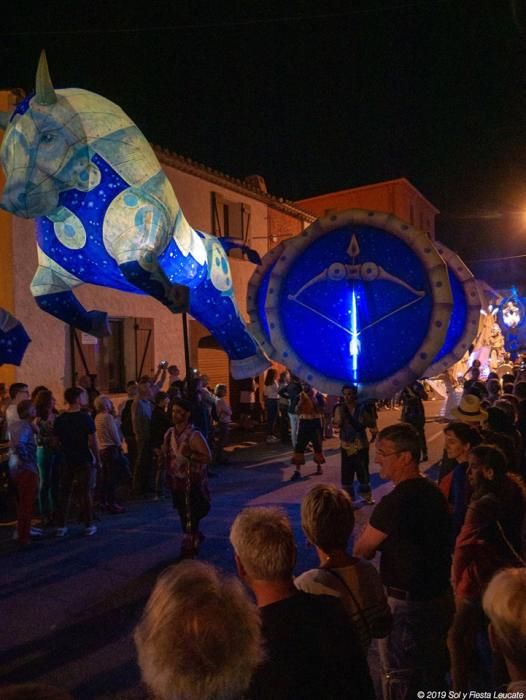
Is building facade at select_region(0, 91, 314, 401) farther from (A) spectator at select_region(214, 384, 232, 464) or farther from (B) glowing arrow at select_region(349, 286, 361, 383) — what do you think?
(B) glowing arrow at select_region(349, 286, 361, 383)

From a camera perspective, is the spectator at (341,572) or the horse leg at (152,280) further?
the horse leg at (152,280)

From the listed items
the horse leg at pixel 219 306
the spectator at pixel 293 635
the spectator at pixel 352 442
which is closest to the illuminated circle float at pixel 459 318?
the spectator at pixel 352 442

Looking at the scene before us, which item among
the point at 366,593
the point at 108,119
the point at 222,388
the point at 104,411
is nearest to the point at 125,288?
the point at 104,411

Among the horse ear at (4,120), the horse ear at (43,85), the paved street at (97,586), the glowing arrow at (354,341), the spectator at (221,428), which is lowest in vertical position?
the paved street at (97,586)

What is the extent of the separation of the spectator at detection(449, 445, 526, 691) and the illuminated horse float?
174 inches

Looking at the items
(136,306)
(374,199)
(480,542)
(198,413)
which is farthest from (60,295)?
(374,199)

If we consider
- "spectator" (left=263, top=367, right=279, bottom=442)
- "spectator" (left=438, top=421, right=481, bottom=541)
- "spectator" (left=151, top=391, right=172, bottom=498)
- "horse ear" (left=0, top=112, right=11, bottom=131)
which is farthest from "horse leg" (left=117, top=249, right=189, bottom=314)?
"spectator" (left=263, top=367, right=279, bottom=442)

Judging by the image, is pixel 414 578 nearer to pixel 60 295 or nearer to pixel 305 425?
pixel 60 295

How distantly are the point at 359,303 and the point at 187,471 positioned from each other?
8.23 ft

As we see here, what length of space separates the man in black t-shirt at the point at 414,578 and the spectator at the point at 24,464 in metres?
4.46

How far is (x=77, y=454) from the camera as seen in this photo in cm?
649

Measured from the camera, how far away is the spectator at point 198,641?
1302mm

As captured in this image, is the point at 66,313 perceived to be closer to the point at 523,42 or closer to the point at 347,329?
the point at 347,329

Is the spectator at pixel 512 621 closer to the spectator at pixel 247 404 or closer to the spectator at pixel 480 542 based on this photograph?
the spectator at pixel 480 542
